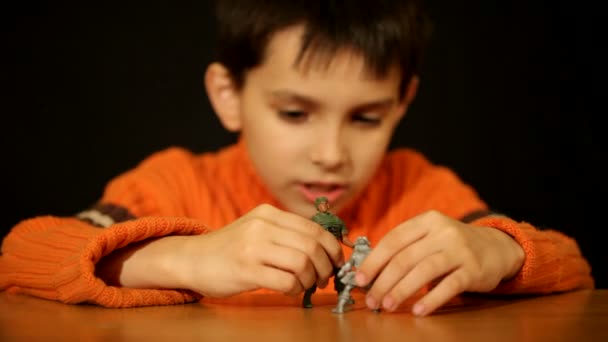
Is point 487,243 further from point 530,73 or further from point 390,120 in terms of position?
point 530,73

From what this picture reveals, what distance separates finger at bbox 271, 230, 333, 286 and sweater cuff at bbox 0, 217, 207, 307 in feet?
0.54

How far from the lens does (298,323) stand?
0.71 m

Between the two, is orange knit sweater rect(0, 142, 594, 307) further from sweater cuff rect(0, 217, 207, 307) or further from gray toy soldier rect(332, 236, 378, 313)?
gray toy soldier rect(332, 236, 378, 313)

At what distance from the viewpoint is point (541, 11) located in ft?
5.81

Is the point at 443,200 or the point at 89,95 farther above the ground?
the point at 89,95

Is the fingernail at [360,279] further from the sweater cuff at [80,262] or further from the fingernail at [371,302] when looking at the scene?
the sweater cuff at [80,262]

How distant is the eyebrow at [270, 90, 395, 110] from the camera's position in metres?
1.16

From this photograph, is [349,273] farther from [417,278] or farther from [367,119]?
[367,119]

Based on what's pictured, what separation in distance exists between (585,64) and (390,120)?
75cm

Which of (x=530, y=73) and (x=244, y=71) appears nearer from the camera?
(x=244, y=71)

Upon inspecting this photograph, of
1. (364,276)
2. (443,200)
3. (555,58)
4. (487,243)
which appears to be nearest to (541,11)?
(555,58)

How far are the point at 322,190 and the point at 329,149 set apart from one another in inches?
5.1

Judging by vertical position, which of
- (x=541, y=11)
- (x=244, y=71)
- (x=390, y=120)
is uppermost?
(x=541, y=11)

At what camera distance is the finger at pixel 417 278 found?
77 centimetres
